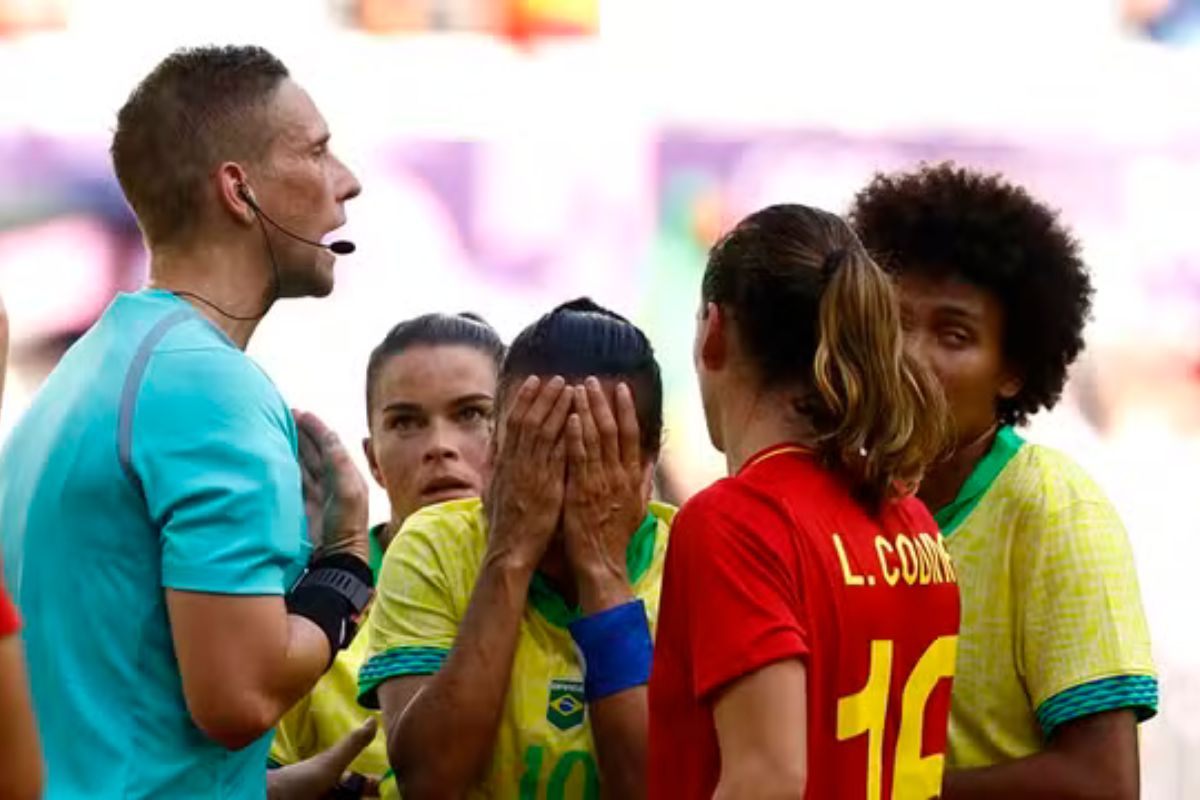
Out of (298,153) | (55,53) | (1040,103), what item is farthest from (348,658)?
(1040,103)

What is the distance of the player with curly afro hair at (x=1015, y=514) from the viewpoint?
331 cm

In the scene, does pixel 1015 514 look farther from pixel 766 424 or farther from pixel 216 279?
pixel 216 279

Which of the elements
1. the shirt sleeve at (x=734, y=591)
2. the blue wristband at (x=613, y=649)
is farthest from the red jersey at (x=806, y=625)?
the blue wristband at (x=613, y=649)

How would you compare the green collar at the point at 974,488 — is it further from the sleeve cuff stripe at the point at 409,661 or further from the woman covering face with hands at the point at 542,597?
the sleeve cuff stripe at the point at 409,661

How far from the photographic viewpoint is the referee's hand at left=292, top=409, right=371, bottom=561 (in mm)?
3182

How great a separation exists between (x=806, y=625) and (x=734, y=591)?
0.10 m

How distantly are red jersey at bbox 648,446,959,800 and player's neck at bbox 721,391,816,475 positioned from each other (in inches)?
→ 1.0

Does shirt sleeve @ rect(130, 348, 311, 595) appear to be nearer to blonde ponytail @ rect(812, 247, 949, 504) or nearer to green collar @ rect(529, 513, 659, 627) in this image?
green collar @ rect(529, 513, 659, 627)

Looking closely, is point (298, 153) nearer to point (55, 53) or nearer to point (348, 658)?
point (348, 658)

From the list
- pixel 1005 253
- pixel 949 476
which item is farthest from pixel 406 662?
pixel 1005 253

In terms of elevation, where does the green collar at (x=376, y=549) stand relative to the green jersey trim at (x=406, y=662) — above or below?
above

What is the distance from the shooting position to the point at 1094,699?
329cm

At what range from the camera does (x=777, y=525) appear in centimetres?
271

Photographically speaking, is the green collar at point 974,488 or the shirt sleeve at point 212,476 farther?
the green collar at point 974,488
